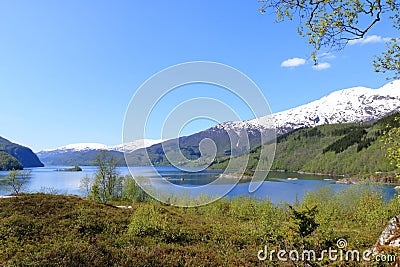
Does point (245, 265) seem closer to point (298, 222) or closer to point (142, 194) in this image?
point (298, 222)

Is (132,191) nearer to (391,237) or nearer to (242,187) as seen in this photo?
(242,187)

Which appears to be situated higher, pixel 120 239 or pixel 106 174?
pixel 106 174

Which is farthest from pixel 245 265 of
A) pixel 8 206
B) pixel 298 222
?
pixel 8 206

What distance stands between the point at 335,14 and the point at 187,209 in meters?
35.6

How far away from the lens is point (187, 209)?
39188 millimetres

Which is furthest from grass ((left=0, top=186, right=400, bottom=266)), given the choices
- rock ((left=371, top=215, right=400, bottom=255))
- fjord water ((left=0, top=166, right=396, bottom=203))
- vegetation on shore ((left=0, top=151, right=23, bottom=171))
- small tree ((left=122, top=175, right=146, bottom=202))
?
vegetation on shore ((left=0, top=151, right=23, bottom=171))

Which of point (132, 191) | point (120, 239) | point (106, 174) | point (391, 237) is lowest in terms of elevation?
point (132, 191)

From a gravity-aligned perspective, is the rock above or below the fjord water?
above

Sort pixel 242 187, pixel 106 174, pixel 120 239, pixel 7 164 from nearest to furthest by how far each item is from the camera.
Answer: pixel 120 239 < pixel 106 174 < pixel 242 187 < pixel 7 164

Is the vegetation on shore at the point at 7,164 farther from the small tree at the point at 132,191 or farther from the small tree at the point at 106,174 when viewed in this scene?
the small tree at the point at 132,191

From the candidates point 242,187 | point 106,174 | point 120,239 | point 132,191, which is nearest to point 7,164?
point 242,187

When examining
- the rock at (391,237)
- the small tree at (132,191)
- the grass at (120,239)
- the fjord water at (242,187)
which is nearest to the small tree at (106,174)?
the small tree at (132,191)

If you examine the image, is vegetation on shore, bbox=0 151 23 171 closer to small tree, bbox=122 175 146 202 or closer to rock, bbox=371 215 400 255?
small tree, bbox=122 175 146 202

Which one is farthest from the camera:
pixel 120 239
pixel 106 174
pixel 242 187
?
pixel 242 187
